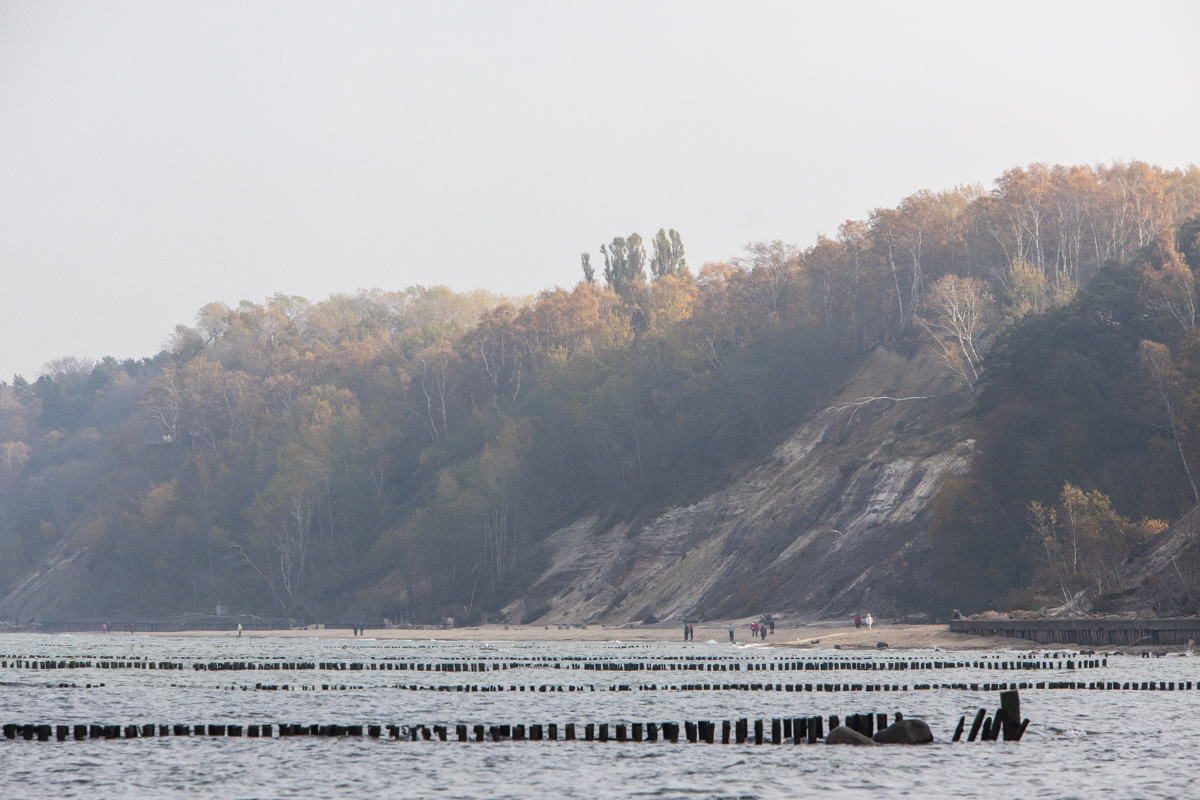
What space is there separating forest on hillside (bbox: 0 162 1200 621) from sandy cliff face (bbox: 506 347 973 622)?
9.11 ft

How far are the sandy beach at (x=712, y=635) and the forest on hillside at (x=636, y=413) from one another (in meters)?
5.37

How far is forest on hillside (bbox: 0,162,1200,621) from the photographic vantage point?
67.5 metres

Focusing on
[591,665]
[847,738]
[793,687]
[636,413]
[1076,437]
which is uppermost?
[636,413]

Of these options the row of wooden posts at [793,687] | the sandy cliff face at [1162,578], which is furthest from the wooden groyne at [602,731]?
the sandy cliff face at [1162,578]

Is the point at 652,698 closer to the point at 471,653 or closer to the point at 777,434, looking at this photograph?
Answer: the point at 471,653

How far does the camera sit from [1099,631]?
51656 millimetres

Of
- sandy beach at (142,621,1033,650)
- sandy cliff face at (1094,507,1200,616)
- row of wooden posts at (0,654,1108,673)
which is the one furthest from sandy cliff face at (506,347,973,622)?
row of wooden posts at (0,654,1108,673)

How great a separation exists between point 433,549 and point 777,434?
31.6m

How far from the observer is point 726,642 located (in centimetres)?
7088

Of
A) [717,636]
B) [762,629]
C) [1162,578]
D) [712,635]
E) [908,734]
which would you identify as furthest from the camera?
[712,635]

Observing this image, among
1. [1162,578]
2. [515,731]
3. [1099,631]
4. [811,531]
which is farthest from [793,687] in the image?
[811,531]

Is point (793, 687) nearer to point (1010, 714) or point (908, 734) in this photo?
point (908, 734)

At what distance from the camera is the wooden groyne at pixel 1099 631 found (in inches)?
1928

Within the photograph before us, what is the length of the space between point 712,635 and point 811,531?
10.4 metres
